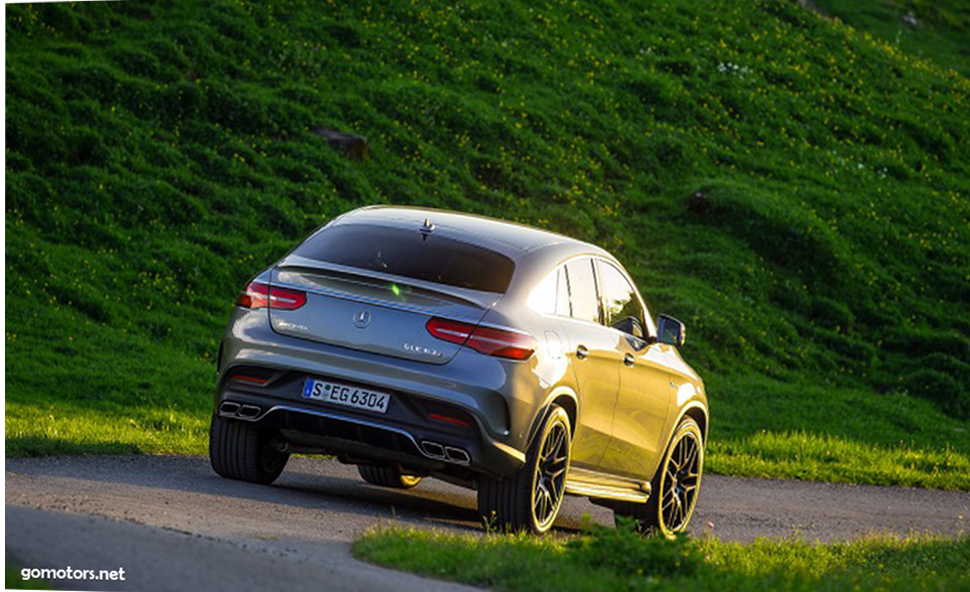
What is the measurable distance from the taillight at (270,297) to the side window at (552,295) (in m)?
1.34

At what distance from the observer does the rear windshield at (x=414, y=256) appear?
10.2 meters

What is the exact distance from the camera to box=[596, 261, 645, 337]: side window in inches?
446

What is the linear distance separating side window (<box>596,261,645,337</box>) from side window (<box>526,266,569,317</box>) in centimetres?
71

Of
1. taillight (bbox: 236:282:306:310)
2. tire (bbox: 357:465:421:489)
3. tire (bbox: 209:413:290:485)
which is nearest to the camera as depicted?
taillight (bbox: 236:282:306:310)

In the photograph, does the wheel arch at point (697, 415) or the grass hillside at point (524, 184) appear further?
the grass hillside at point (524, 184)

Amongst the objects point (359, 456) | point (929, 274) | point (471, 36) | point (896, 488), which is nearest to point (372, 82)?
point (471, 36)

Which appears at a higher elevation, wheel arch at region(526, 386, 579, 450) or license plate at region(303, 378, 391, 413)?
wheel arch at region(526, 386, 579, 450)

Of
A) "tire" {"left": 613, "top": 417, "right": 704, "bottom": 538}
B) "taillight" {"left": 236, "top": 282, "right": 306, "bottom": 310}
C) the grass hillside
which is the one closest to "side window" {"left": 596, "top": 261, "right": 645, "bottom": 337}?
"tire" {"left": 613, "top": 417, "right": 704, "bottom": 538}

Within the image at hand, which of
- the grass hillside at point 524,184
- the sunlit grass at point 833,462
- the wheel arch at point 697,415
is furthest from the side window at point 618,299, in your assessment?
the sunlit grass at point 833,462

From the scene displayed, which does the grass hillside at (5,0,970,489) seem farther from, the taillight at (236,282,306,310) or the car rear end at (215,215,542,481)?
the car rear end at (215,215,542,481)

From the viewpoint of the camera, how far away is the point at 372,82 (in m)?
32.3

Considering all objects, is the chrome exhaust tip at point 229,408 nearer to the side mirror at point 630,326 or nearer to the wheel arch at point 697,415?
the side mirror at point 630,326

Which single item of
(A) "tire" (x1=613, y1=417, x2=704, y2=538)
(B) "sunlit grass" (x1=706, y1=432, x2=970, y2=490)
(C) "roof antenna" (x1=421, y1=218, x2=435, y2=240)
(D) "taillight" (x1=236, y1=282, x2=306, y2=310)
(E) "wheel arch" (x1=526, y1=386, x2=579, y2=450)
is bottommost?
(B) "sunlit grass" (x1=706, y1=432, x2=970, y2=490)

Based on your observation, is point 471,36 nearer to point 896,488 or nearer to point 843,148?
point 843,148
